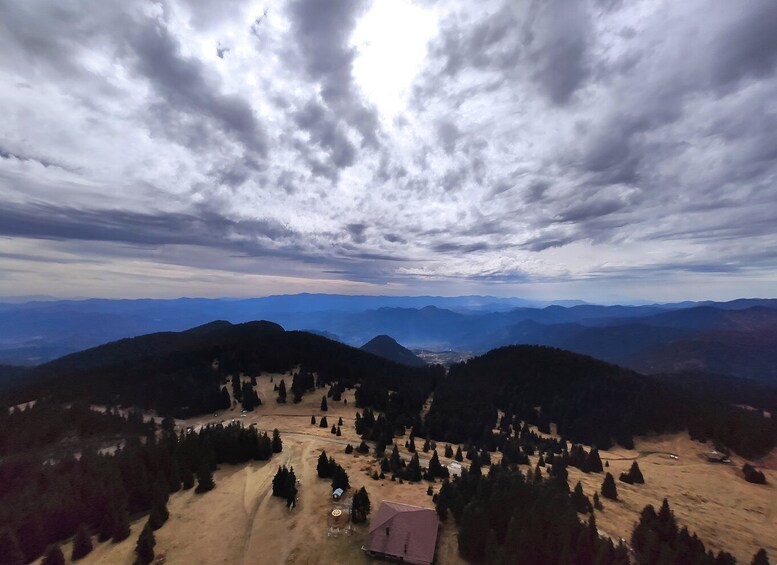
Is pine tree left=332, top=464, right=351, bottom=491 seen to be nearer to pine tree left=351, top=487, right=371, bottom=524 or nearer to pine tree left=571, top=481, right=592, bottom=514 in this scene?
pine tree left=351, top=487, right=371, bottom=524

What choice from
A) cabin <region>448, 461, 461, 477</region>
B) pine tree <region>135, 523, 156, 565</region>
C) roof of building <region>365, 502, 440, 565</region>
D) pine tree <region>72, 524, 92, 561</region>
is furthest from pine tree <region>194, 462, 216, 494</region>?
cabin <region>448, 461, 461, 477</region>

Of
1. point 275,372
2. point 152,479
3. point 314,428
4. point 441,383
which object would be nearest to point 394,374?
point 441,383

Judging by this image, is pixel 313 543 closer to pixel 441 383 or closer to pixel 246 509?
pixel 246 509

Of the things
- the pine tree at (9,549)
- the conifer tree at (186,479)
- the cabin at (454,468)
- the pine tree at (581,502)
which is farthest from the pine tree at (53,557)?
the pine tree at (581,502)

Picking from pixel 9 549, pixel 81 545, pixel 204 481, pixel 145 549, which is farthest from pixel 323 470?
pixel 9 549

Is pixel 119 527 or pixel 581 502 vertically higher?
pixel 581 502

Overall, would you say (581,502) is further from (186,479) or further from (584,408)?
(584,408)
